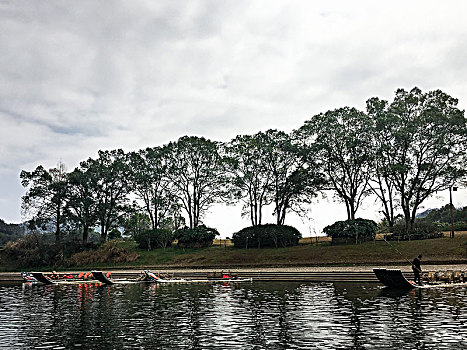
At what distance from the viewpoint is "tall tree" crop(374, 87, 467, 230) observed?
175ft

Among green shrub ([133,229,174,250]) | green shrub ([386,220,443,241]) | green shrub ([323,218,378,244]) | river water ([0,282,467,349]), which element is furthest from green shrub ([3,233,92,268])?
green shrub ([386,220,443,241])

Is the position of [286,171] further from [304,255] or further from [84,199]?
[84,199]

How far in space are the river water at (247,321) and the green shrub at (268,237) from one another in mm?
29788

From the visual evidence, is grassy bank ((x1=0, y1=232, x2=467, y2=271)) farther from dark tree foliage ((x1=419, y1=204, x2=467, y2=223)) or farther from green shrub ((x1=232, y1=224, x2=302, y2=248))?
dark tree foliage ((x1=419, y1=204, x2=467, y2=223))

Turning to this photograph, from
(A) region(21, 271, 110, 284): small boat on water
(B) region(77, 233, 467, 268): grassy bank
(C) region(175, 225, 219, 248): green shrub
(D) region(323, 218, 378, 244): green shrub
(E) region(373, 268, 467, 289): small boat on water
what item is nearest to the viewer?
(E) region(373, 268, 467, 289): small boat on water

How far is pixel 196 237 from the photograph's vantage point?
2437 inches

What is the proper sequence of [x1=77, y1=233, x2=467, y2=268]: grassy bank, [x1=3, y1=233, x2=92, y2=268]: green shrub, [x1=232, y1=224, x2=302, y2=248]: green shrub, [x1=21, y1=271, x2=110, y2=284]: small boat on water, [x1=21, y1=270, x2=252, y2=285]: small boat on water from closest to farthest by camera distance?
[x1=21, y1=270, x2=252, y2=285]: small boat on water, [x1=21, y1=271, x2=110, y2=284]: small boat on water, [x1=77, y1=233, x2=467, y2=268]: grassy bank, [x1=232, y1=224, x2=302, y2=248]: green shrub, [x1=3, y1=233, x2=92, y2=268]: green shrub

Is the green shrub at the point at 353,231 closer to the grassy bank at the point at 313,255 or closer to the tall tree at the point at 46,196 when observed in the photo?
the grassy bank at the point at 313,255

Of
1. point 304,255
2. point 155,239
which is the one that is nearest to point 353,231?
point 304,255

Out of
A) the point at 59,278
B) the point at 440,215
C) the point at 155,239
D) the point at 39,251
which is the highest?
the point at 440,215

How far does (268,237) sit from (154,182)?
21.0 meters

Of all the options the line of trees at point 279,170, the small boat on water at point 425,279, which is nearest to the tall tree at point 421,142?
the line of trees at point 279,170

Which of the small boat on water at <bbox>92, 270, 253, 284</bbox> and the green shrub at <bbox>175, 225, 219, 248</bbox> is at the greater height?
the green shrub at <bbox>175, 225, 219, 248</bbox>

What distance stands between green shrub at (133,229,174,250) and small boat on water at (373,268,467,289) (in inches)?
1498
